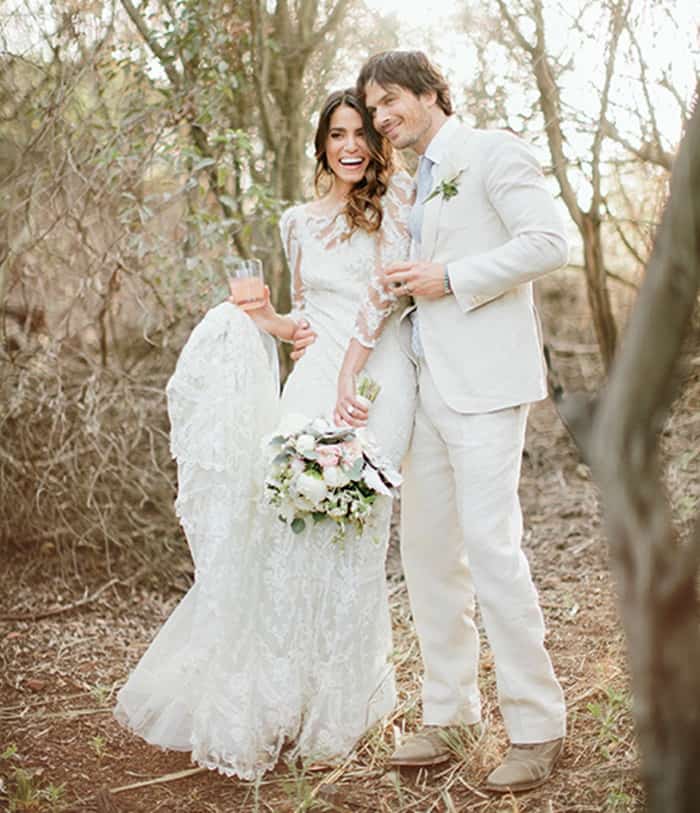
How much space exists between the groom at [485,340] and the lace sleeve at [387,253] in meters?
0.11

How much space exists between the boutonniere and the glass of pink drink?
691 mm

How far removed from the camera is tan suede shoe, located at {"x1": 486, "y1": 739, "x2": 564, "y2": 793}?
9.62ft

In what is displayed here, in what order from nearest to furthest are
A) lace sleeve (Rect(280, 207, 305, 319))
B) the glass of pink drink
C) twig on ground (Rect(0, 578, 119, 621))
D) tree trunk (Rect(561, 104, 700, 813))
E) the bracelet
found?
tree trunk (Rect(561, 104, 700, 813)) < the bracelet < the glass of pink drink < lace sleeve (Rect(280, 207, 305, 319)) < twig on ground (Rect(0, 578, 119, 621))

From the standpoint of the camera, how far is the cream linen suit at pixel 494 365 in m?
2.91

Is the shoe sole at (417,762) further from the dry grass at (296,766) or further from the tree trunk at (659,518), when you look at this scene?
the tree trunk at (659,518)

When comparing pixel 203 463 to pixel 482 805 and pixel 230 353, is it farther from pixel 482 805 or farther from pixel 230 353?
pixel 482 805

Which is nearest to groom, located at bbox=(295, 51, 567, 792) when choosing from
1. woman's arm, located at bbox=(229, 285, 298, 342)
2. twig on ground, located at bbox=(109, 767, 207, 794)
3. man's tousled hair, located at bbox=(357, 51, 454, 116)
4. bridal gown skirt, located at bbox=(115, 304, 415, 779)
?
man's tousled hair, located at bbox=(357, 51, 454, 116)

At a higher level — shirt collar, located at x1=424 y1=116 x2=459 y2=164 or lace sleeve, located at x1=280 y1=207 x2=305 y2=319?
shirt collar, located at x1=424 y1=116 x2=459 y2=164

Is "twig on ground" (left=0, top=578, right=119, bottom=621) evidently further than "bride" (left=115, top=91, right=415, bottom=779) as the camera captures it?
Yes

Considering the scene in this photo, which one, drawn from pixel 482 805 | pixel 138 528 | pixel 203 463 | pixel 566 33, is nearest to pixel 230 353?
pixel 203 463

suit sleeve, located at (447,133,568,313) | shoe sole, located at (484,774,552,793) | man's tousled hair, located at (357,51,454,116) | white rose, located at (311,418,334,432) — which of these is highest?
man's tousled hair, located at (357,51,454,116)

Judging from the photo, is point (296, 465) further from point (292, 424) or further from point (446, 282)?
point (446, 282)

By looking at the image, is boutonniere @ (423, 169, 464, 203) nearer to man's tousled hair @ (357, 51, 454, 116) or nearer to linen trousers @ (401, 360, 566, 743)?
man's tousled hair @ (357, 51, 454, 116)

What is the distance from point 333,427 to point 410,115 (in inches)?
37.5
